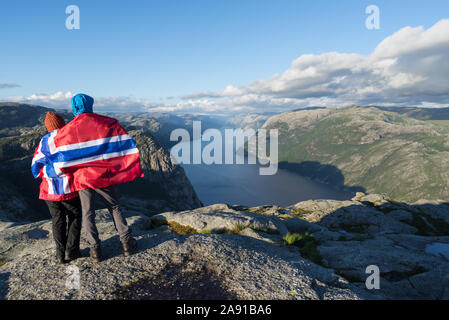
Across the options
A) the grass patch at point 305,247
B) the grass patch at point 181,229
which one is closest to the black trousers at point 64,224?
the grass patch at point 181,229

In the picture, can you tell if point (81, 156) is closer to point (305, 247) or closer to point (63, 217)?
point (63, 217)

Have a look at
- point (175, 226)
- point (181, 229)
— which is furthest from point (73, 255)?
point (175, 226)

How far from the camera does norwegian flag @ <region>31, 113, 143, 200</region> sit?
7754 mm

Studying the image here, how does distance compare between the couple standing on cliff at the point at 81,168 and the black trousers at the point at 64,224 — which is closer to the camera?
the couple standing on cliff at the point at 81,168

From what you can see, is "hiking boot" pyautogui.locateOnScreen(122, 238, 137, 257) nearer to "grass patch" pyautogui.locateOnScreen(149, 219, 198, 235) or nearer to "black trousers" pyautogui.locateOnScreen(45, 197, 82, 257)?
"black trousers" pyautogui.locateOnScreen(45, 197, 82, 257)

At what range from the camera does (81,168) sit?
804 centimetres

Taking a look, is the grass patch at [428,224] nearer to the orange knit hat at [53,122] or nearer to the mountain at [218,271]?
the mountain at [218,271]

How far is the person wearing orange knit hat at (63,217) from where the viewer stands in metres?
8.30

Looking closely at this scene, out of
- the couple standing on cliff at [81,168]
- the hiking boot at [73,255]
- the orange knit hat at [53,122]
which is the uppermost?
the orange knit hat at [53,122]

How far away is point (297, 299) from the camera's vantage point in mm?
7059

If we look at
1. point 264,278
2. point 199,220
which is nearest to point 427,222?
point 199,220
